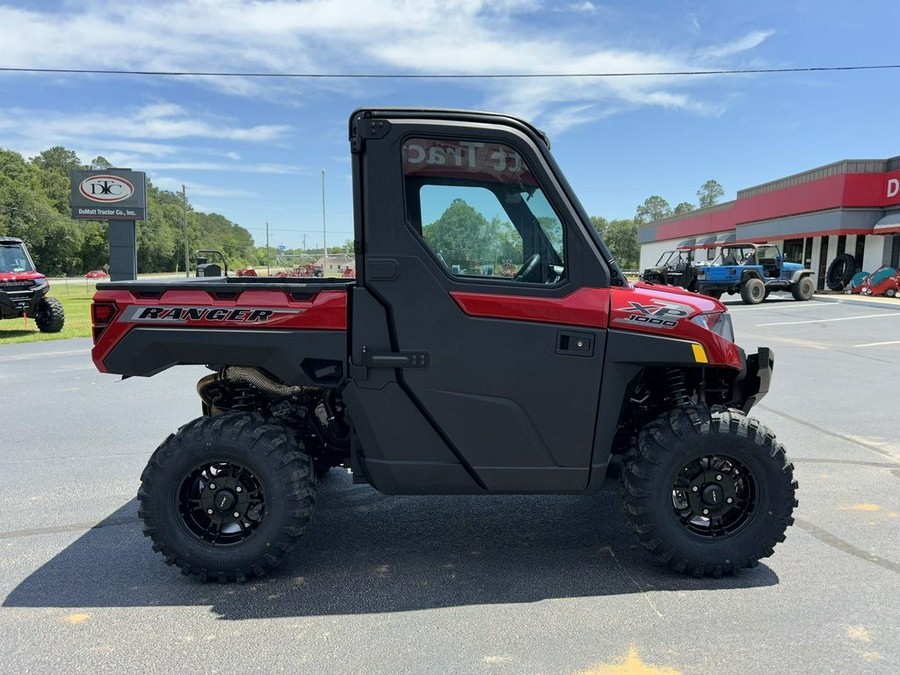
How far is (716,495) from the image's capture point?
10.5 ft

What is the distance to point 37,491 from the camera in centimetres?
446

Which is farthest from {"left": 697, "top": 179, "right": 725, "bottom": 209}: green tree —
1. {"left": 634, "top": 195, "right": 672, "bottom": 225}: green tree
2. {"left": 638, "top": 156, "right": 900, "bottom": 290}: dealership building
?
{"left": 638, "top": 156, "right": 900, "bottom": 290}: dealership building

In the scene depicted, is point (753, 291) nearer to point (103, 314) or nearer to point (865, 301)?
point (865, 301)

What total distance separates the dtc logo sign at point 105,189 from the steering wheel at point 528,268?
1132 inches

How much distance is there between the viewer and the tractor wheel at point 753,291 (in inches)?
909

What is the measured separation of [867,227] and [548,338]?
32.5 m

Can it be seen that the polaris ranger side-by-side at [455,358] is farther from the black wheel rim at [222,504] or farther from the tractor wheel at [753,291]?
the tractor wheel at [753,291]

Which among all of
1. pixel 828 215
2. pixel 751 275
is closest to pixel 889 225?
pixel 828 215

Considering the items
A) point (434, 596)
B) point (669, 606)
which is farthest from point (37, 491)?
point (669, 606)

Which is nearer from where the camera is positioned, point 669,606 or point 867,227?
point 669,606

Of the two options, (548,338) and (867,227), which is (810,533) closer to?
(548,338)

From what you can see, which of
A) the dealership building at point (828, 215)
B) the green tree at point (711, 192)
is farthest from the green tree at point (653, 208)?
the dealership building at point (828, 215)

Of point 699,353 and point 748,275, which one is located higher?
point 748,275

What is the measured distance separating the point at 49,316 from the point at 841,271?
32940 mm
